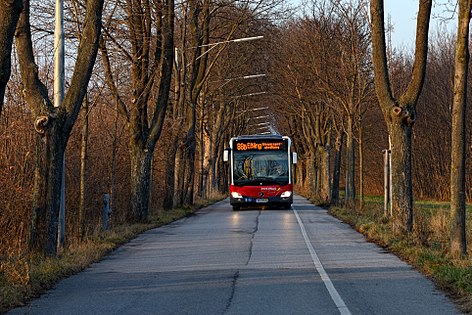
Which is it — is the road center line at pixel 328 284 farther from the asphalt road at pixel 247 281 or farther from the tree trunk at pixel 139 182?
the tree trunk at pixel 139 182

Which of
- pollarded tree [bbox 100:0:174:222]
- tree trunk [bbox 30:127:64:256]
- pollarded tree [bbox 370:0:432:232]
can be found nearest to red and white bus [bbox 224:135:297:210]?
pollarded tree [bbox 100:0:174:222]

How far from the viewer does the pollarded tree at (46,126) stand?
13914 mm

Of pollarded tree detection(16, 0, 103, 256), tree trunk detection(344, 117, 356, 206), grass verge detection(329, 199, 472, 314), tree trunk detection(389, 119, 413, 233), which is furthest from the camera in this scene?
tree trunk detection(344, 117, 356, 206)

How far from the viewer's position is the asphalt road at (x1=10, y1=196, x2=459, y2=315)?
994 centimetres

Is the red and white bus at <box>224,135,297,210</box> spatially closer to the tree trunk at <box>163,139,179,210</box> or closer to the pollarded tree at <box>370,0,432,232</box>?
the tree trunk at <box>163,139,179,210</box>

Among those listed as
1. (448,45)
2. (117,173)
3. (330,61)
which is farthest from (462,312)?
(448,45)

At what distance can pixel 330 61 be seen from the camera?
3725cm

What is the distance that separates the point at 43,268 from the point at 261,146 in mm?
24404

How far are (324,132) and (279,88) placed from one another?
12.4ft

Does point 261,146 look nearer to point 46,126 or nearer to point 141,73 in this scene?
point 141,73

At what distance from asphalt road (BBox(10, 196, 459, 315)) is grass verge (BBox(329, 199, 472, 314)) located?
23 centimetres

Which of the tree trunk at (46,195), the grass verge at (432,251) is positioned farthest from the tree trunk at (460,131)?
the tree trunk at (46,195)

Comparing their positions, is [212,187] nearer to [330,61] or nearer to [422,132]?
[422,132]

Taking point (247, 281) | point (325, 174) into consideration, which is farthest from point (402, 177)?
point (325, 174)
